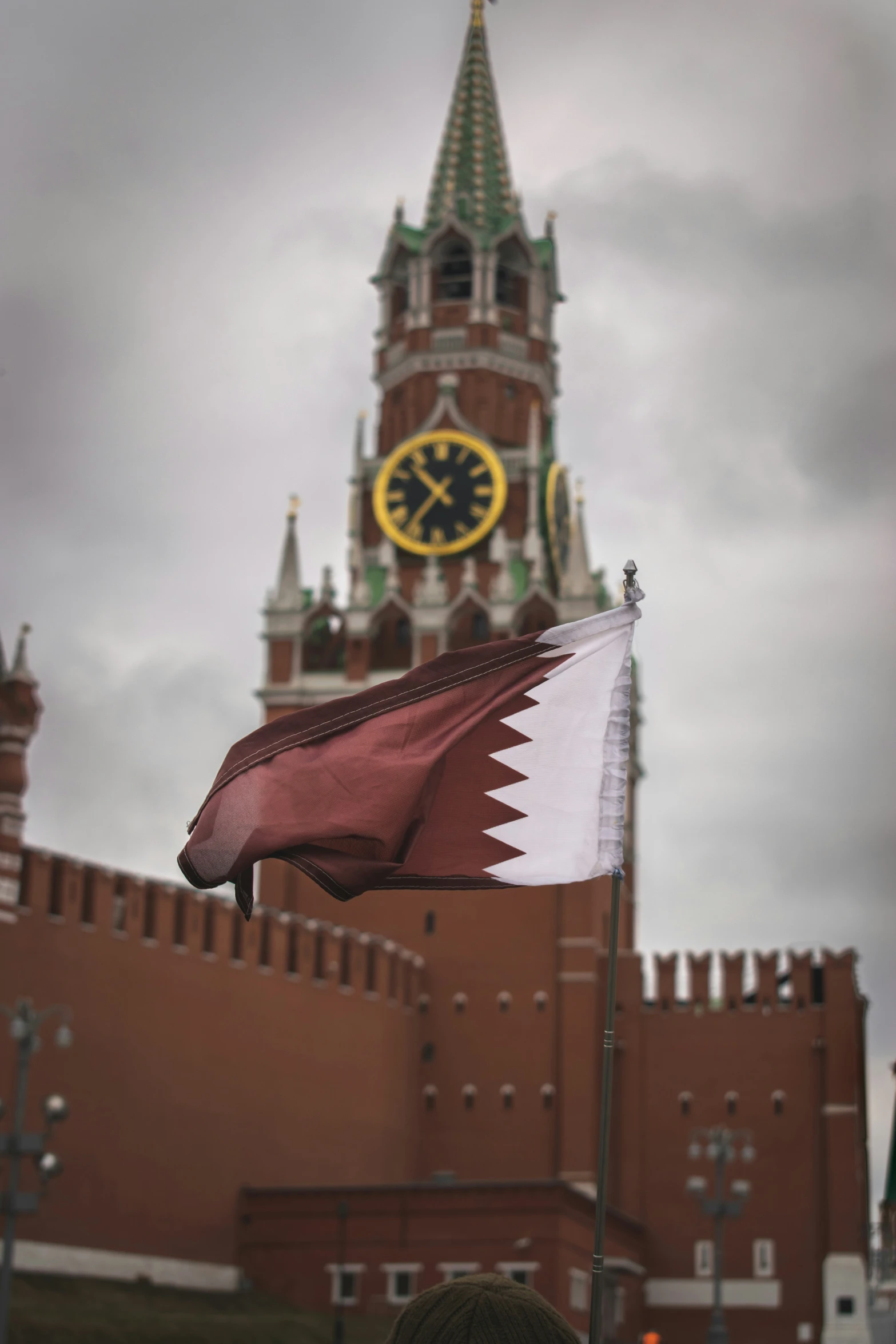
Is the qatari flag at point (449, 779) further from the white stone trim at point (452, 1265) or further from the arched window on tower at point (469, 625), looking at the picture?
the arched window on tower at point (469, 625)

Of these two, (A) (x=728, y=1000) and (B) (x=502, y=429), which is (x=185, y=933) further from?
(B) (x=502, y=429)

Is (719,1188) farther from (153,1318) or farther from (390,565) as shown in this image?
(390,565)

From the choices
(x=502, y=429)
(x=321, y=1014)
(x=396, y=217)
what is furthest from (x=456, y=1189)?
(x=396, y=217)

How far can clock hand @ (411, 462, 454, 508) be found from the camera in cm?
4909

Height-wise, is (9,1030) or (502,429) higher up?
(502,429)

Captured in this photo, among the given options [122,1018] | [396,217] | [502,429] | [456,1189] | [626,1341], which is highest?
[396,217]

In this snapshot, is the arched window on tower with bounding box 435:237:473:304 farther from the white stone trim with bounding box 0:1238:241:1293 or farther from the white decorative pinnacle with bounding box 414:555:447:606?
A: the white stone trim with bounding box 0:1238:241:1293

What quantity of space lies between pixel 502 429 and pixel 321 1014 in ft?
51.5

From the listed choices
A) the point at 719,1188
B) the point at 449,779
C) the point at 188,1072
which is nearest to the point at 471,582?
the point at 188,1072

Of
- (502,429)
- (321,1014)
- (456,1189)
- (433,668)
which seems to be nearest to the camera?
(433,668)

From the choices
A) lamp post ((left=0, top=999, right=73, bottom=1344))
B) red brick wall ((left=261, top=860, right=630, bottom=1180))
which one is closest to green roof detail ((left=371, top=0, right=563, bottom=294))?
red brick wall ((left=261, top=860, right=630, bottom=1180))

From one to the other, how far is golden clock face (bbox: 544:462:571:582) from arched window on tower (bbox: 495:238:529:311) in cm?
431

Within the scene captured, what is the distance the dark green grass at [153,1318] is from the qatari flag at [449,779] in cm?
2226

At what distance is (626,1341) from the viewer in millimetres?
41219
